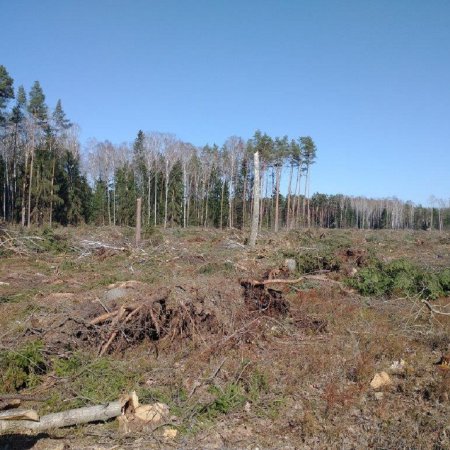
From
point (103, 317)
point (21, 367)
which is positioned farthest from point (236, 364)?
point (21, 367)

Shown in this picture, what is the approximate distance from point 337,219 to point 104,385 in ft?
289

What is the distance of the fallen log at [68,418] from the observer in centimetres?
385

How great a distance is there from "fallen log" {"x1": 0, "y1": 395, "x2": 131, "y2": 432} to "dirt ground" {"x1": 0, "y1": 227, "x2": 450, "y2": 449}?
8 cm

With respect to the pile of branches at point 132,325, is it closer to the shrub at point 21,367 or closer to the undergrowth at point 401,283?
the shrub at point 21,367

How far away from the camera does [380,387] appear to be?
5.05 metres

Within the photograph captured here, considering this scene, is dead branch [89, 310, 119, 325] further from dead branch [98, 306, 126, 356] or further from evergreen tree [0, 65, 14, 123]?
evergreen tree [0, 65, 14, 123]

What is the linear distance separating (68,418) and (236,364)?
90.6 inches

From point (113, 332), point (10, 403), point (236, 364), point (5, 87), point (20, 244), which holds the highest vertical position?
point (5, 87)

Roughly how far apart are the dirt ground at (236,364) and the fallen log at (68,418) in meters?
0.08

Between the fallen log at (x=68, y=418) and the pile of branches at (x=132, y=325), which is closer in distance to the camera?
the fallen log at (x=68, y=418)

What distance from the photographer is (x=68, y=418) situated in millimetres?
4051

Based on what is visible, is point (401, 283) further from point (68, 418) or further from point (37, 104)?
point (37, 104)

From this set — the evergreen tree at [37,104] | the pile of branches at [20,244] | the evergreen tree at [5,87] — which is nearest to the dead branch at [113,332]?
the pile of branches at [20,244]

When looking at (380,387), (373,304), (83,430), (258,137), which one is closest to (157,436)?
(83,430)
